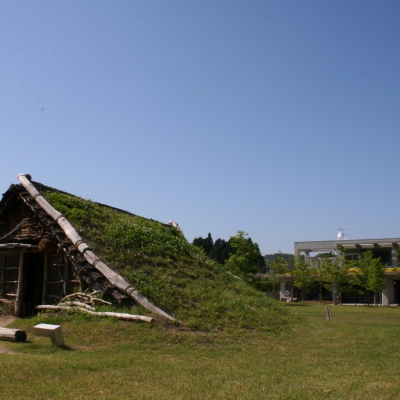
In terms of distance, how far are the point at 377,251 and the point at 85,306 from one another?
4294 cm

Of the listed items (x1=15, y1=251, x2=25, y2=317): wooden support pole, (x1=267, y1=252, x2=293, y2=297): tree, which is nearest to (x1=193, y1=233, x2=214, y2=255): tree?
(x1=267, y1=252, x2=293, y2=297): tree

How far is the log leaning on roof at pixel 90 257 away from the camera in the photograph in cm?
1255

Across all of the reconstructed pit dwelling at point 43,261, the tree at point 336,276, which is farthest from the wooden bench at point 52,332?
the tree at point 336,276

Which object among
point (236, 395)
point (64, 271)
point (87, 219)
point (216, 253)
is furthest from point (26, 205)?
point (216, 253)

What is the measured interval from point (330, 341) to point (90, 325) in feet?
20.0

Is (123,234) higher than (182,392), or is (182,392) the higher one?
(123,234)

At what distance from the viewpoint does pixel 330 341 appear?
12.2 metres

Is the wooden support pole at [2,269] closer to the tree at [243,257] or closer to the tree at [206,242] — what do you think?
the tree at [243,257]

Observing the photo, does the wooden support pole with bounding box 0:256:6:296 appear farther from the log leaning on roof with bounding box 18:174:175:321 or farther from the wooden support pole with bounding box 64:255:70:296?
the wooden support pole with bounding box 64:255:70:296

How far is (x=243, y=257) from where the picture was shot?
3991cm

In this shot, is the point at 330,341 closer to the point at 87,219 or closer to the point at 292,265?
the point at 87,219

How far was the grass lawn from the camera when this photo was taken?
22.6 ft

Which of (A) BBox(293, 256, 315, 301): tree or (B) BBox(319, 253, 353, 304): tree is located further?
(A) BBox(293, 256, 315, 301): tree

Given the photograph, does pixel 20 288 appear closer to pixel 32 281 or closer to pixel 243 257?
pixel 32 281
